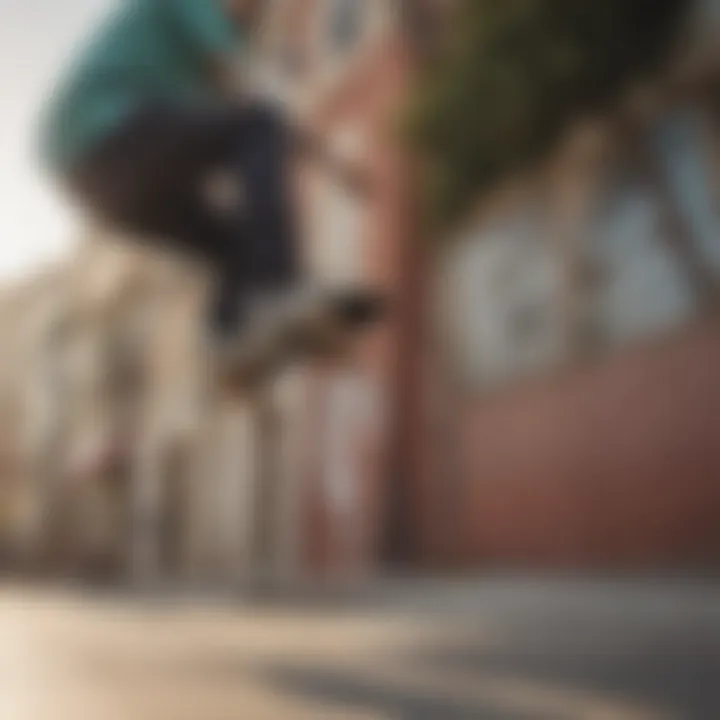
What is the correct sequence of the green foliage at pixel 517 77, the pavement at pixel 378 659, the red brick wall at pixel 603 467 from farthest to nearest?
the green foliage at pixel 517 77 < the red brick wall at pixel 603 467 < the pavement at pixel 378 659

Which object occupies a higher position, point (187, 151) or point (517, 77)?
point (517, 77)

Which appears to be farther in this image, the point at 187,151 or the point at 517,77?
the point at 517,77

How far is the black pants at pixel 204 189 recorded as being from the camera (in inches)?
31.7

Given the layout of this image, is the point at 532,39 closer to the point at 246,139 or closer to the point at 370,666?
the point at 246,139

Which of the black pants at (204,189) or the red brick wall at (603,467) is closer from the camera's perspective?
the black pants at (204,189)

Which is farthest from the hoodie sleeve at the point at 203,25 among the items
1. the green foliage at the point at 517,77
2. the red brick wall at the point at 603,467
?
the red brick wall at the point at 603,467

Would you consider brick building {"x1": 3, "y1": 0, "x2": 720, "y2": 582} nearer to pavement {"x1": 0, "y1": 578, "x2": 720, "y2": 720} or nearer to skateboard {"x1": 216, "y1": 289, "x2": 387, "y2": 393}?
skateboard {"x1": 216, "y1": 289, "x2": 387, "y2": 393}

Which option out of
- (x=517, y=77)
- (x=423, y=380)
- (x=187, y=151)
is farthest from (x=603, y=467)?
(x=187, y=151)

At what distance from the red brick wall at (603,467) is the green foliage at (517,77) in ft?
1.00

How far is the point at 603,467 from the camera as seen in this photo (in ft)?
3.89

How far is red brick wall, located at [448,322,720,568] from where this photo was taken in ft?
3.51

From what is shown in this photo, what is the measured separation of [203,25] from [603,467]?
0.66 metres

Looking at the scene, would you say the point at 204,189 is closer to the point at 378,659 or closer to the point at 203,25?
the point at 203,25

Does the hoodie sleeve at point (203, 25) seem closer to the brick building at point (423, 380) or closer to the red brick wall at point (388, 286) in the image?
the brick building at point (423, 380)
